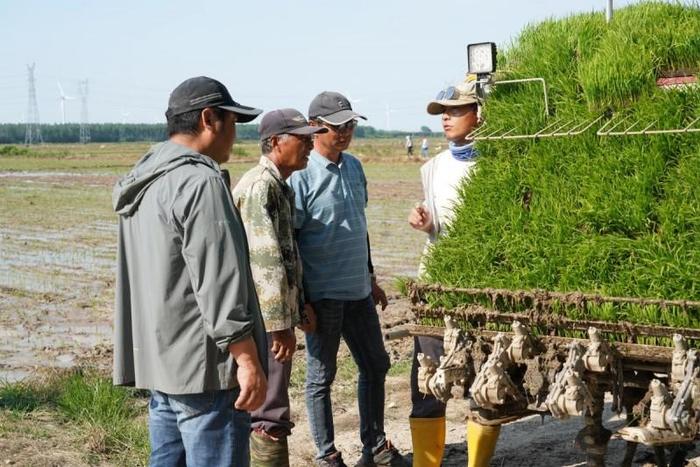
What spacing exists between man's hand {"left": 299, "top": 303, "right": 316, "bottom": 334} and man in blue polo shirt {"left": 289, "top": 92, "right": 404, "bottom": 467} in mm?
35

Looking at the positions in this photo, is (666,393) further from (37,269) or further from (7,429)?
(37,269)

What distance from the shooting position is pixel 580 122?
429cm

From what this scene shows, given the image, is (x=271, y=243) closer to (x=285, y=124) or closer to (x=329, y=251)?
(x=285, y=124)

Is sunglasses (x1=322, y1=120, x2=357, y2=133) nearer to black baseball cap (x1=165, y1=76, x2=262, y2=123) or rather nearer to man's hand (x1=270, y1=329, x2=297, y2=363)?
man's hand (x1=270, y1=329, x2=297, y2=363)

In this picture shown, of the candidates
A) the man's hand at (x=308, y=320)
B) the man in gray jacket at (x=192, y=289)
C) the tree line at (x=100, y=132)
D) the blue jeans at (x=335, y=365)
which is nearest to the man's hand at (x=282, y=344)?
the man's hand at (x=308, y=320)

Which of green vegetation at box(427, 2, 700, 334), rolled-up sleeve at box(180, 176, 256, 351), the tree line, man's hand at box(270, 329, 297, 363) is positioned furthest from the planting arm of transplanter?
the tree line

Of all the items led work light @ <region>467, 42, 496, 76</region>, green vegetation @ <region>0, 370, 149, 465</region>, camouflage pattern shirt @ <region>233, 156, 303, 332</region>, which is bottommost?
green vegetation @ <region>0, 370, 149, 465</region>

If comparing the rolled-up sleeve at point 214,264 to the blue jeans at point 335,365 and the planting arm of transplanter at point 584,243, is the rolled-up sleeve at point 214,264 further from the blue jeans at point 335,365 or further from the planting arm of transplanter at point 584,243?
the blue jeans at point 335,365

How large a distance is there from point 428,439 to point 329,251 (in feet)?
3.73

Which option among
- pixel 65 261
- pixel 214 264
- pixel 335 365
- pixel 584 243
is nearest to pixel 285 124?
pixel 335 365

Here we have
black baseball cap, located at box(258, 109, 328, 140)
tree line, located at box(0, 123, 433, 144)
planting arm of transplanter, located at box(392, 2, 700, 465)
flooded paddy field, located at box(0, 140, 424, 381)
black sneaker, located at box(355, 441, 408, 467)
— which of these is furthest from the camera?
tree line, located at box(0, 123, 433, 144)

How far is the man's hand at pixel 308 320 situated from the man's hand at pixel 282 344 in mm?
427

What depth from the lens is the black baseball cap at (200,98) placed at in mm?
3627

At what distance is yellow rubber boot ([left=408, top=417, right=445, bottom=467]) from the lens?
550cm
